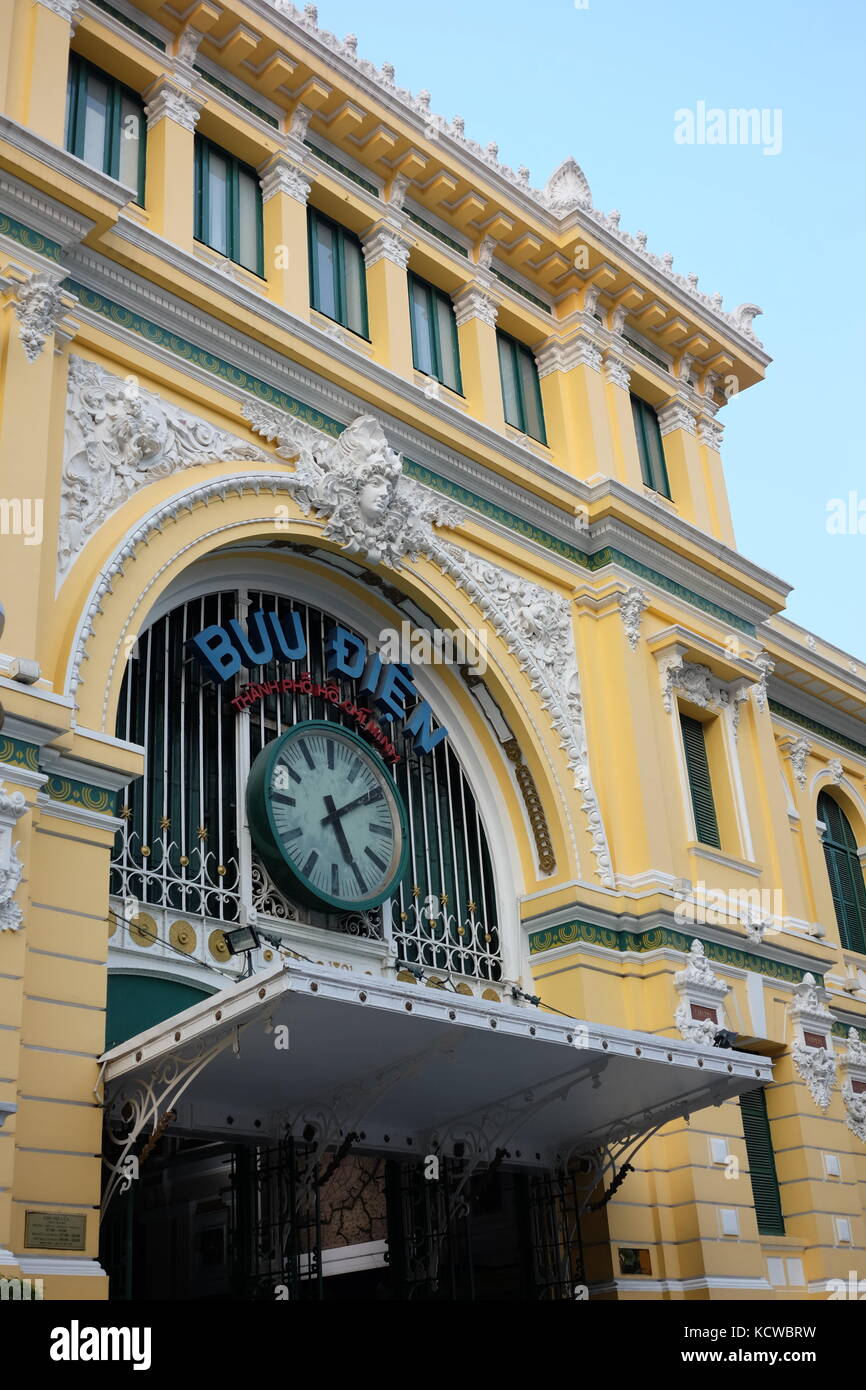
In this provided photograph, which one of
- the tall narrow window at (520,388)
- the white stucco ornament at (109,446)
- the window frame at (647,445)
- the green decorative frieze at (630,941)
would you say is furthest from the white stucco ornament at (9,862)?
the window frame at (647,445)

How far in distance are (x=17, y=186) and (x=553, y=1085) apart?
10584 millimetres

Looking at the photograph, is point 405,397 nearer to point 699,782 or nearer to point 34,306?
point 34,306

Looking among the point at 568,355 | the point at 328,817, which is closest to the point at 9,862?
the point at 328,817

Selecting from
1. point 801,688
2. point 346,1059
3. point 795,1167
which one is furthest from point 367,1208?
point 801,688

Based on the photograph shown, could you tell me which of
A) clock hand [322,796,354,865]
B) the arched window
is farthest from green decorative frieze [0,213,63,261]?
the arched window

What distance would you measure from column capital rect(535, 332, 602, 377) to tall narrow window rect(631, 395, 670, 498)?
4.72 ft

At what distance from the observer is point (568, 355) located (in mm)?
23016

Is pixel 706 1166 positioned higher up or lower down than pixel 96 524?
lower down

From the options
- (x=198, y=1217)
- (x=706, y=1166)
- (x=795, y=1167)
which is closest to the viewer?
(x=198, y=1217)

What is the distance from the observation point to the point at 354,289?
20.5 m

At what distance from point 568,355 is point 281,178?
554 cm

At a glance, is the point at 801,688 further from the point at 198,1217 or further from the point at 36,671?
the point at 36,671

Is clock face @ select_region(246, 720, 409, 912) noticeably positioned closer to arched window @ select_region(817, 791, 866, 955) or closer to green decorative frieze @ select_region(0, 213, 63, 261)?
green decorative frieze @ select_region(0, 213, 63, 261)

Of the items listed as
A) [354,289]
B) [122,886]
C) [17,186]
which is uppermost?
[354,289]
